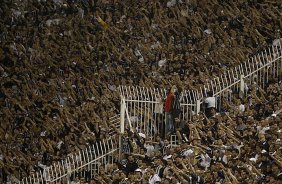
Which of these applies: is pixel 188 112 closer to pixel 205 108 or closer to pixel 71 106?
pixel 205 108

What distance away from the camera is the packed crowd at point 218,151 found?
20875 millimetres

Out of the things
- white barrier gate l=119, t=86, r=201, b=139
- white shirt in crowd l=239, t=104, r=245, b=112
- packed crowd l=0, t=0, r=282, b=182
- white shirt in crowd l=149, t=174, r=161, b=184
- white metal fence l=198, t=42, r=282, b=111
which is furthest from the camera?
packed crowd l=0, t=0, r=282, b=182

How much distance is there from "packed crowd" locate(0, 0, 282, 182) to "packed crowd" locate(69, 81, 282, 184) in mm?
1828

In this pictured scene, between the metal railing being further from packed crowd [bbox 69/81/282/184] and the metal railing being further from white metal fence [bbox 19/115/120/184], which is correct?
packed crowd [bbox 69/81/282/184]

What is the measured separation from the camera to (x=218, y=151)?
21969mm

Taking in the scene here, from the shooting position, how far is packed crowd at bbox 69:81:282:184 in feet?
68.5

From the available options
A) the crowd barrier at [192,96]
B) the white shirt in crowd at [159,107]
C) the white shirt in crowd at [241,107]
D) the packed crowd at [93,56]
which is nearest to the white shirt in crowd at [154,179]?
the white shirt in crowd at [241,107]

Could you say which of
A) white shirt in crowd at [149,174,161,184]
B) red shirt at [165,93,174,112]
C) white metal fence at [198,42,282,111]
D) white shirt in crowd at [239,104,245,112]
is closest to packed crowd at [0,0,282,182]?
white metal fence at [198,42,282,111]

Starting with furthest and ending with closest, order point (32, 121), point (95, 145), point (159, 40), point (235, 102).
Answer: point (159, 40) < point (32, 121) < point (95, 145) < point (235, 102)

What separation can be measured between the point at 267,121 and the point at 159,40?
8.16 metres

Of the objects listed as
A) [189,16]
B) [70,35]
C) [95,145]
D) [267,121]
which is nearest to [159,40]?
[189,16]

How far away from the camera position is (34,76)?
98.3 feet

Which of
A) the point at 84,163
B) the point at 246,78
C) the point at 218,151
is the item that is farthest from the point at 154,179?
the point at 246,78

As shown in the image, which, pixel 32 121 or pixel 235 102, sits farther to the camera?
pixel 32 121
